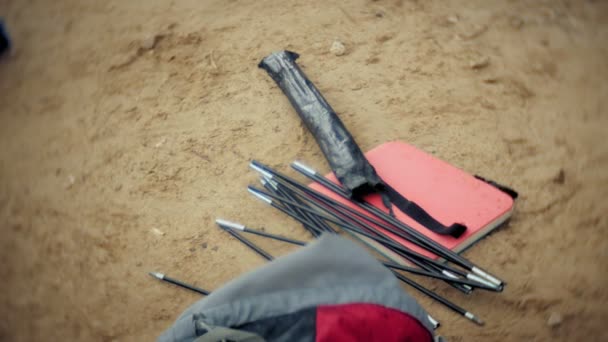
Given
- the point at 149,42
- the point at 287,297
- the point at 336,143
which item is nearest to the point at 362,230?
the point at 336,143

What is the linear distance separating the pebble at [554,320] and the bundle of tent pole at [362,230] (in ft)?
0.55

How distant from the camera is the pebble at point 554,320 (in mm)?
1211

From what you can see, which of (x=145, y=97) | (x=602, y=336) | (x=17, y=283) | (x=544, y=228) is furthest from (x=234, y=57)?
(x=602, y=336)

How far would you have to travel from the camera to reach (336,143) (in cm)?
161

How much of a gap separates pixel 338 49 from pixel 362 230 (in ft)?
3.34

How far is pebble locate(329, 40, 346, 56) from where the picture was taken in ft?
6.89

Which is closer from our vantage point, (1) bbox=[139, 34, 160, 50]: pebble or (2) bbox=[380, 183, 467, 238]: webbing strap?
(2) bbox=[380, 183, 467, 238]: webbing strap

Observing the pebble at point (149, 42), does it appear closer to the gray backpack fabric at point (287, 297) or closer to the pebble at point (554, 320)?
the gray backpack fabric at point (287, 297)

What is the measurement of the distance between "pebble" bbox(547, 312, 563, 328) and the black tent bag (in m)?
0.32

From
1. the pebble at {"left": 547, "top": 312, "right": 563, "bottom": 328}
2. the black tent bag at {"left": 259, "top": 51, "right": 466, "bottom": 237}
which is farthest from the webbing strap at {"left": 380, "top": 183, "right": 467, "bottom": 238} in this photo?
the pebble at {"left": 547, "top": 312, "right": 563, "bottom": 328}

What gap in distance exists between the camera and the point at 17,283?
1566 millimetres

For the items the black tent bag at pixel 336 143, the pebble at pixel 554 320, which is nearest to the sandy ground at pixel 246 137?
the pebble at pixel 554 320

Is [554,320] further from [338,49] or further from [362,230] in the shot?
[338,49]

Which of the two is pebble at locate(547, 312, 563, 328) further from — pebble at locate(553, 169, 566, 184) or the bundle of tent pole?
pebble at locate(553, 169, 566, 184)
